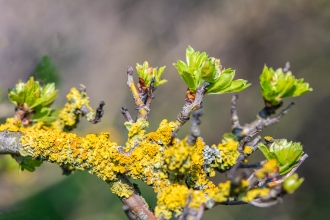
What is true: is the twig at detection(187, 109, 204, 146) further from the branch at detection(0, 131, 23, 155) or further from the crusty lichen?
the branch at detection(0, 131, 23, 155)

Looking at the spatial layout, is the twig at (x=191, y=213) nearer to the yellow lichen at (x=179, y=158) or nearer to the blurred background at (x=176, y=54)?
the yellow lichen at (x=179, y=158)

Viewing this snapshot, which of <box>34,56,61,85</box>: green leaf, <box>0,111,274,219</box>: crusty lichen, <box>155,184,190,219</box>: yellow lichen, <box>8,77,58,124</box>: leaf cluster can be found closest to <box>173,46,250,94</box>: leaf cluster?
<box>0,111,274,219</box>: crusty lichen

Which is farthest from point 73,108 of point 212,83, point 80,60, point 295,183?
point 80,60

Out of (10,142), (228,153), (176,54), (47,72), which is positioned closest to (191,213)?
(228,153)

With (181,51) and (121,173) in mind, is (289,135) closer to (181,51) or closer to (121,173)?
(181,51)

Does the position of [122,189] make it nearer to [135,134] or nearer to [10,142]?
[135,134]

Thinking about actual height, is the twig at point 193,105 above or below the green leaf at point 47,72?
below

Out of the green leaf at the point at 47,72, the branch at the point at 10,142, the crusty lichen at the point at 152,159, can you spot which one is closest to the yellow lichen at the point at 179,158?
the crusty lichen at the point at 152,159

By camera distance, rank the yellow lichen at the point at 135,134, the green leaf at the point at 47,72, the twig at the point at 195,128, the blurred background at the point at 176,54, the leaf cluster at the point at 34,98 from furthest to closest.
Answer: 1. the blurred background at the point at 176,54
2. the green leaf at the point at 47,72
3. the leaf cluster at the point at 34,98
4. the yellow lichen at the point at 135,134
5. the twig at the point at 195,128
